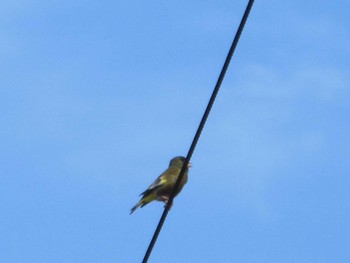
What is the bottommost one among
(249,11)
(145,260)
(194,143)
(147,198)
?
(145,260)

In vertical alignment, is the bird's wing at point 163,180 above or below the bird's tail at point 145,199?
above

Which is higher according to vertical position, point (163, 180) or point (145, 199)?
point (163, 180)

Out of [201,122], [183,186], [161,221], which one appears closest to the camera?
[201,122]

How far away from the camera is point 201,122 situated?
6449 mm

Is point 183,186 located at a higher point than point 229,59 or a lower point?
higher

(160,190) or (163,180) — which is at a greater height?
(163,180)

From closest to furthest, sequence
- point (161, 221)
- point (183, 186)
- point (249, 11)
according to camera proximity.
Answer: point (249, 11)
point (161, 221)
point (183, 186)

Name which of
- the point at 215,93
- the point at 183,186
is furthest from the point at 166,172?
the point at 215,93

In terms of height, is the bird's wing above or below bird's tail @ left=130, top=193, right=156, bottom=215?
above

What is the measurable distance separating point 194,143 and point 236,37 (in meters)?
0.81

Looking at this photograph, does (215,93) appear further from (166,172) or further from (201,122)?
(166,172)

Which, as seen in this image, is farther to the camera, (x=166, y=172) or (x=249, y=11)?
(x=166, y=172)

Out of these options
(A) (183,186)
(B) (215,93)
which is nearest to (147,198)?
(A) (183,186)

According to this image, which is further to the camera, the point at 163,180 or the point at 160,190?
the point at 163,180
